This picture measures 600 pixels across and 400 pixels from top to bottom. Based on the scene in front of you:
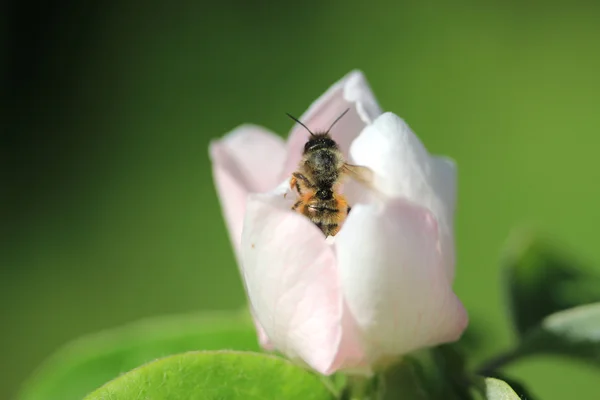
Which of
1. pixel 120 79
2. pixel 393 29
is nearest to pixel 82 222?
pixel 120 79

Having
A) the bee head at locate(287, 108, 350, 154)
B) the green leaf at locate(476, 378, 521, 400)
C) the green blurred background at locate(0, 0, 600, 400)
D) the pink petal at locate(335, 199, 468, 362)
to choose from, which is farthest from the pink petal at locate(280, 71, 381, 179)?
the green blurred background at locate(0, 0, 600, 400)

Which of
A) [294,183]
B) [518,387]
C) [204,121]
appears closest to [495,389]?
[518,387]

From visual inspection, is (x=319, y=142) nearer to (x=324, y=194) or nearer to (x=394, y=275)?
(x=324, y=194)

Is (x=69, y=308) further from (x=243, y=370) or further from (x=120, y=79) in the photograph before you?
(x=243, y=370)

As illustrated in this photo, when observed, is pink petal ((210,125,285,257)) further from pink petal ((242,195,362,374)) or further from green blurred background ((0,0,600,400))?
green blurred background ((0,0,600,400))

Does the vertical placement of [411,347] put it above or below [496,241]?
above

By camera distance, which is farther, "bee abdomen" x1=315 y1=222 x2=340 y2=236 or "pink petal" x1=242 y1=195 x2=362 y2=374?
"bee abdomen" x1=315 y1=222 x2=340 y2=236
